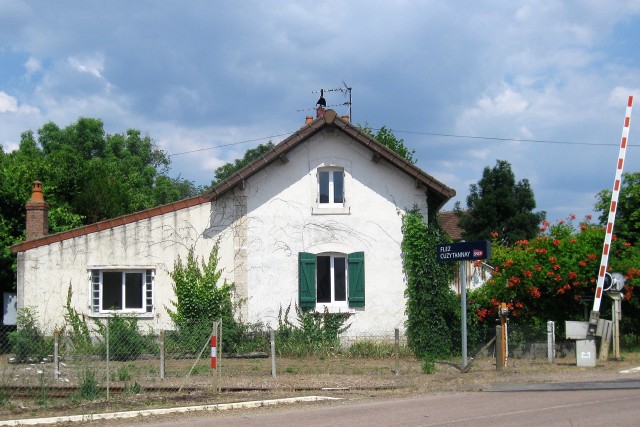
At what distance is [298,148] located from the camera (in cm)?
2209

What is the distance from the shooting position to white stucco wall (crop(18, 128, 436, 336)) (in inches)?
848

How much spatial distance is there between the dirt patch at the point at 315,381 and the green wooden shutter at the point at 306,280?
1726 mm

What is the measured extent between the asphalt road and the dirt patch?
1.22m

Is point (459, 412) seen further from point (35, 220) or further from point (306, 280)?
point (35, 220)

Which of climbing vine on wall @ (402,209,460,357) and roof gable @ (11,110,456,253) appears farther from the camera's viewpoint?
roof gable @ (11,110,456,253)

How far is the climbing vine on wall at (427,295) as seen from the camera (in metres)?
21.2

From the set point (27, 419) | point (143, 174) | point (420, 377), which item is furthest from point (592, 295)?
point (143, 174)

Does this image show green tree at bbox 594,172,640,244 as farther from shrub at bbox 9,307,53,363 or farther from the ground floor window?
shrub at bbox 9,307,53,363

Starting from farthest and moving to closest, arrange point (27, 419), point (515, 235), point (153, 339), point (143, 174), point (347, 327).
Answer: point (143, 174) → point (515, 235) → point (347, 327) → point (153, 339) → point (27, 419)

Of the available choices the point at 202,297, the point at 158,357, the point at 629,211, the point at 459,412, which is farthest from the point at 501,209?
the point at 459,412

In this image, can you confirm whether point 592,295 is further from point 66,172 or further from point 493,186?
point 493,186

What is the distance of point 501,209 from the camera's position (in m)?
45.1

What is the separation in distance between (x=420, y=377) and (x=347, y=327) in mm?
5032

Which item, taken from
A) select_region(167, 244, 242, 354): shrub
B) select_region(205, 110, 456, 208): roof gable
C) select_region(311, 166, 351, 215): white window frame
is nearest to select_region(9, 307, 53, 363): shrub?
select_region(167, 244, 242, 354): shrub
